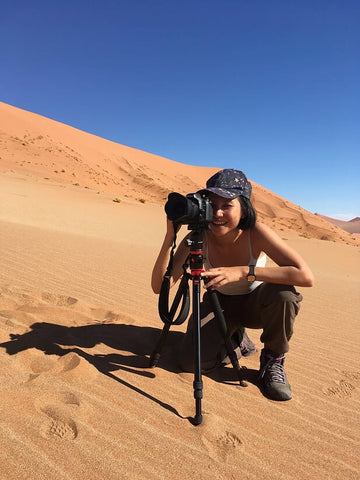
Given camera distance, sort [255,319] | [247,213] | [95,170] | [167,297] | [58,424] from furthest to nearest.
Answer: [95,170]
[255,319]
[247,213]
[167,297]
[58,424]

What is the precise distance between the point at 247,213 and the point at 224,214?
177 millimetres

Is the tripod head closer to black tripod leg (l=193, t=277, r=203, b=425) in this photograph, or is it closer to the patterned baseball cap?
black tripod leg (l=193, t=277, r=203, b=425)

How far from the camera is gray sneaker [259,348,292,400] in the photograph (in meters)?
2.37

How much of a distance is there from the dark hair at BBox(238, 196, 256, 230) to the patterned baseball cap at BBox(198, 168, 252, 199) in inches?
1.6

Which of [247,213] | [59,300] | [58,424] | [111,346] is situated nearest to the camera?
[58,424]

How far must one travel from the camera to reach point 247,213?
2381 mm

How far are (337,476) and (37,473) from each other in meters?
1.40

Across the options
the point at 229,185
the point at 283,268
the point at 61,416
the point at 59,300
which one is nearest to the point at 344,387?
the point at 283,268

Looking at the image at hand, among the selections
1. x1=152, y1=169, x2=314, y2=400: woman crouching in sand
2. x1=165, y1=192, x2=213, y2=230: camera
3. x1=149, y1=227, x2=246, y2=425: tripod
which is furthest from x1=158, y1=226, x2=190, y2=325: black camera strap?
x1=165, y1=192, x2=213, y2=230: camera

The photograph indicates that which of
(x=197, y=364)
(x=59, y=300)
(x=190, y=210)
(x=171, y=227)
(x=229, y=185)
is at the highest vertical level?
(x=229, y=185)

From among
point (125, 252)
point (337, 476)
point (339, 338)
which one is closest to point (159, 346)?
point (337, 476)

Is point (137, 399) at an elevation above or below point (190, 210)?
below

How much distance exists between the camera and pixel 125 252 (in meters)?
7.85

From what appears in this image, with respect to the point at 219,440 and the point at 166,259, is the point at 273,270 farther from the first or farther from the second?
the point at 219,440
